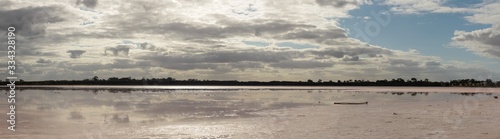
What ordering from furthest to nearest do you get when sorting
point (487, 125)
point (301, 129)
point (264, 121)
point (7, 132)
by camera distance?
point (264, 121) → point (487, 125) → point (301, 129) → point (7, 132)

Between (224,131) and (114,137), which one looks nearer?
(114,137)

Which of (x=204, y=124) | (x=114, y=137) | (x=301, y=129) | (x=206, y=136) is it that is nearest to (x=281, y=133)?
(x=301, y=129)

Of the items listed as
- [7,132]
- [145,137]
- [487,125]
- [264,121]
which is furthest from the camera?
[264,121]

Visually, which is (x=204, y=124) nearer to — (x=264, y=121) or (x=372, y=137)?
(x=264, y=121)

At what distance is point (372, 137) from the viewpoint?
17938mm

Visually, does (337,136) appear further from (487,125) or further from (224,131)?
(487,125)

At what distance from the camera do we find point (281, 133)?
19234 mm

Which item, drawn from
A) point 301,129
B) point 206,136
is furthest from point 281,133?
point 206,136

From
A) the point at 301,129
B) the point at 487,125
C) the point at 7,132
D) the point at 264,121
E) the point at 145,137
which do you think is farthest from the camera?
the point at 264,121

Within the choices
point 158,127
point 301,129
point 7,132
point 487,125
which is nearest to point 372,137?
point 301,129

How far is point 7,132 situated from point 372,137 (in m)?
14.9

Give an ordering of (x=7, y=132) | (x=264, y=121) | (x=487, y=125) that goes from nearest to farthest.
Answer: (x=7, y=132) < (x=487, y=125) < (x=264, y=121)

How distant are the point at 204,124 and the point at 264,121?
3.45 metres

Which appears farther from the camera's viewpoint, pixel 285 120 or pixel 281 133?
pixel 285 120
